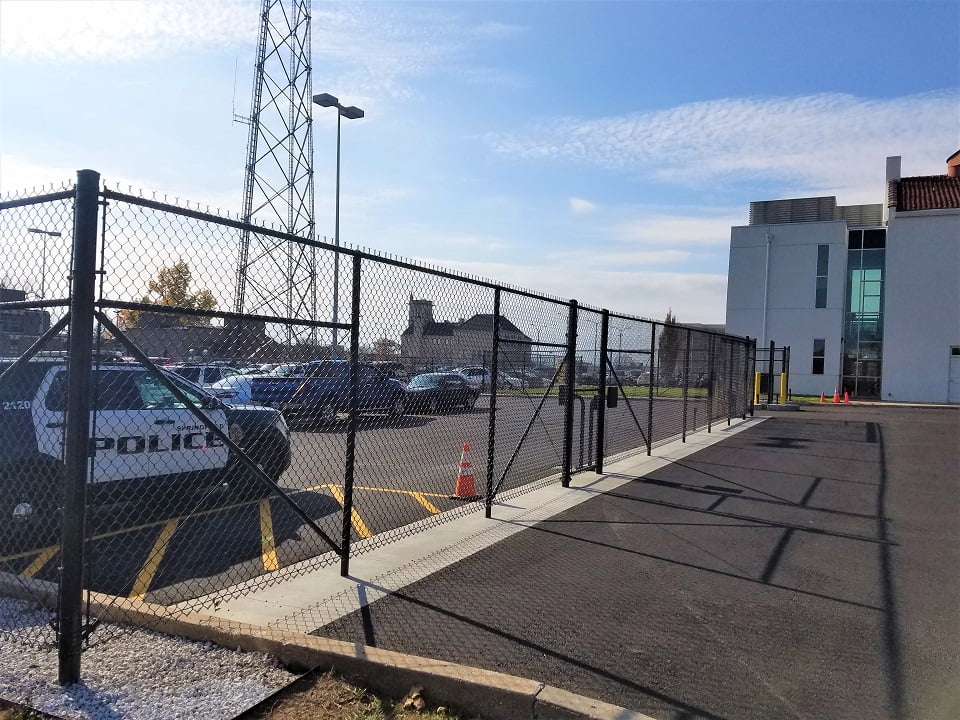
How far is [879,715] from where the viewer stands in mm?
3707

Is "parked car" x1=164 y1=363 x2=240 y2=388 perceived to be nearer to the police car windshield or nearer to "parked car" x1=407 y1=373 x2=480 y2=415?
the police car windshield

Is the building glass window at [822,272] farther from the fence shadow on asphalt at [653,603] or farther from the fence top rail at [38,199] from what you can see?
the fence top rail at [38,199]

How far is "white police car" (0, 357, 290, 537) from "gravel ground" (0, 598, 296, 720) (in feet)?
5.15

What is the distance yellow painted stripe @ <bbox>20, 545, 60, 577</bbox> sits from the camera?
18.8 ft

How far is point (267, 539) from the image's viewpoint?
683cm

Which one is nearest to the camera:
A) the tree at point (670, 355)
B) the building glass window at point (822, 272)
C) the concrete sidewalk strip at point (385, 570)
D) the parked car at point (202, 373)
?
the concrete sidewalk strip at point (385, 570)

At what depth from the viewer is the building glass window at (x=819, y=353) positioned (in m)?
38.0

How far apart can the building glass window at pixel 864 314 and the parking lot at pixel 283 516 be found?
3165 cm

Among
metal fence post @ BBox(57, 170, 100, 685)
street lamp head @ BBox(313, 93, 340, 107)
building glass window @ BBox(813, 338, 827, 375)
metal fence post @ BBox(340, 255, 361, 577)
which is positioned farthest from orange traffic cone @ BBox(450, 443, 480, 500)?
building glass window @ BBox(813, 338, 827, 375)

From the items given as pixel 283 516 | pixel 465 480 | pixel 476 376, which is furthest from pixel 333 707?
pixel 465 480

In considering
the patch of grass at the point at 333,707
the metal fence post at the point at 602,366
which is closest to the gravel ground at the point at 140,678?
the patch of grass at the point at 333,707

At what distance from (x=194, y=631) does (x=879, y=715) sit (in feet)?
12.0

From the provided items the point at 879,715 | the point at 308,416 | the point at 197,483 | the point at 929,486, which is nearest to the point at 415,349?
the point at 308,416

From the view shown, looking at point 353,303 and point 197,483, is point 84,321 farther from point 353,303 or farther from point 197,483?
point 197,483
